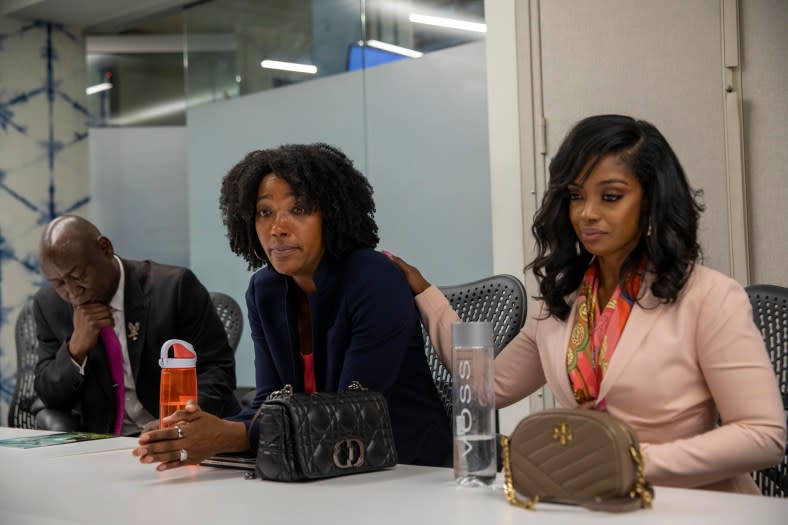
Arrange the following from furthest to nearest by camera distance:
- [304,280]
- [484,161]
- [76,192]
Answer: [76,192], [484,161], [304,280]

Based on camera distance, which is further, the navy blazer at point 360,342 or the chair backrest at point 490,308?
the chair backrest at point 490,308

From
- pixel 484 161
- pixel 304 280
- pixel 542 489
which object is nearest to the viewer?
pixel 542 489

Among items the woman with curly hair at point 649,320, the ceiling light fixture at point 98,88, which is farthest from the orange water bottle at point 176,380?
the ceiling light fixture at point 98,88

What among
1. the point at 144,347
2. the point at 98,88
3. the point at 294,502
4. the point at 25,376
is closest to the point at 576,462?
the point at 294,502

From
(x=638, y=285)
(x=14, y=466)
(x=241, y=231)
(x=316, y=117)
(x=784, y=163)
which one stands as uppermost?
(x=316, y=117)

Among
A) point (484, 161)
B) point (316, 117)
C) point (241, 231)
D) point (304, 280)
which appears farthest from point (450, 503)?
point (316, 117)

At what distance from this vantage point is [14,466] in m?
1.82

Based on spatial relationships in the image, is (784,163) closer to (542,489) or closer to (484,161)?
(484,161)

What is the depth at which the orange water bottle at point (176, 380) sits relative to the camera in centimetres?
178

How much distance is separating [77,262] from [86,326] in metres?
0.20

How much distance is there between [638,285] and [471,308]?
2.40 ft

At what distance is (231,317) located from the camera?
10.7 ft

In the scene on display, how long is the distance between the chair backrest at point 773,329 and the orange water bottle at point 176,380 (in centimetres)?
112

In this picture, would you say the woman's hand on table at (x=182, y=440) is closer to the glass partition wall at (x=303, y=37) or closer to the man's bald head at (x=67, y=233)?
the man's bald head at (x=67, y=233)
